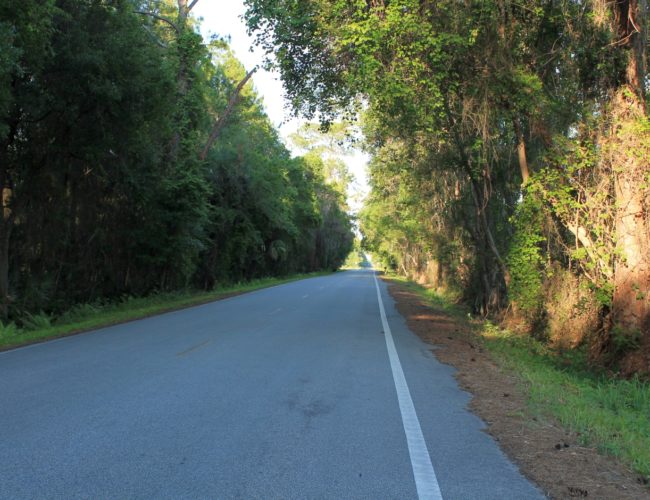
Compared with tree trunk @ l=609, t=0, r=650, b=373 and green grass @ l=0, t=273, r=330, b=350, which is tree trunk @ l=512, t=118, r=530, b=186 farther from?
green grass @ l=0, t=273, r=330, b=350

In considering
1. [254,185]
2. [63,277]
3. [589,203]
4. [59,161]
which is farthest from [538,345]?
[254,185]

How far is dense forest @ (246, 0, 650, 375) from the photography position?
10.5 meters

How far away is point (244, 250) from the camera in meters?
A: 40.3

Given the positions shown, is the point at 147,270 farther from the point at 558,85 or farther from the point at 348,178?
the point at 348,178

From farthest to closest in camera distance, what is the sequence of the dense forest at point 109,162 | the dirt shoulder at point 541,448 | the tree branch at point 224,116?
the tree branch at point 224,116 → the dense forest at point 109,162 → the dirt shoulder at point 541,448

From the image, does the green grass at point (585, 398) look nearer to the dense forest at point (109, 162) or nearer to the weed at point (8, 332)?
the dense forest at point (109, 162)

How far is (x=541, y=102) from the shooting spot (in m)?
12.3

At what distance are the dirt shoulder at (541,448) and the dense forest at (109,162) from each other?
10716mm

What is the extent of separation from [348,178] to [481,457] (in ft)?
252

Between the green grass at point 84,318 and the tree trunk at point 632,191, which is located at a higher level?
the tree trunk at point 632,191

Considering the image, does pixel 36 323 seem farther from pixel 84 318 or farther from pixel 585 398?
pixel 585 398

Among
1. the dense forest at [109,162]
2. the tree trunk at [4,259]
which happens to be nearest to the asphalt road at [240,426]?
the dense forest at [109,162]

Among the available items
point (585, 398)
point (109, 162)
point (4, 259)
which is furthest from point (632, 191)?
point (109, 162)

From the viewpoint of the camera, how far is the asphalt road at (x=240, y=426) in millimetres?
4535
